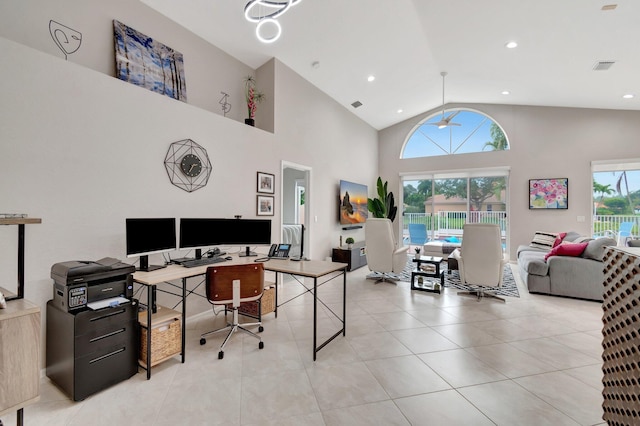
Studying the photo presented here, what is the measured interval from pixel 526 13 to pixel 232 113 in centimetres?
408

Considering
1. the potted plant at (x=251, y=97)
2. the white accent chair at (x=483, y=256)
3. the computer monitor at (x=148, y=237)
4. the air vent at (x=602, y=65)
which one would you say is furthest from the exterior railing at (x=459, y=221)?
the computer monitor at (x=148, y=237)

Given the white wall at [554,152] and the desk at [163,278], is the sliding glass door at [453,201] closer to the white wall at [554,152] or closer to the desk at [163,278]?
the white wall at [554,152]

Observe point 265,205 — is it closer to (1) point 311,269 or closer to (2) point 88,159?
(1) point 311,269

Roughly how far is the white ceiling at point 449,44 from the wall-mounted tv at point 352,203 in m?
2.14

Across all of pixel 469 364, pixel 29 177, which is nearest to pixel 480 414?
pixel 469 364

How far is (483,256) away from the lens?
412 cm

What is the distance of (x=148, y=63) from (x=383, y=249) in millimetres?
4340

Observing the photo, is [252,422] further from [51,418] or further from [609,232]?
[609,232]

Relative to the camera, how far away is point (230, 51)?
14.2 ft

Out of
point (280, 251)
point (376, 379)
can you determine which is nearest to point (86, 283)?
point (280, 251)

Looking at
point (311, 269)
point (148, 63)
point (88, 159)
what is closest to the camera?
point (88, 159)

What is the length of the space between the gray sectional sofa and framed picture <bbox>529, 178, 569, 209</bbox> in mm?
2859

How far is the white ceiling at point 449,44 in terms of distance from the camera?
3445 mm

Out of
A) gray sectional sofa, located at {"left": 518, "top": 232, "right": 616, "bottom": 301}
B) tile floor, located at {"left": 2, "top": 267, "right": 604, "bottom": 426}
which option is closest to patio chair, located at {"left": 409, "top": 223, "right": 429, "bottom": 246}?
Result: gray sectional sofa, located at {"left": 518, "top": 232, "right": 616, "bottom": 301}
